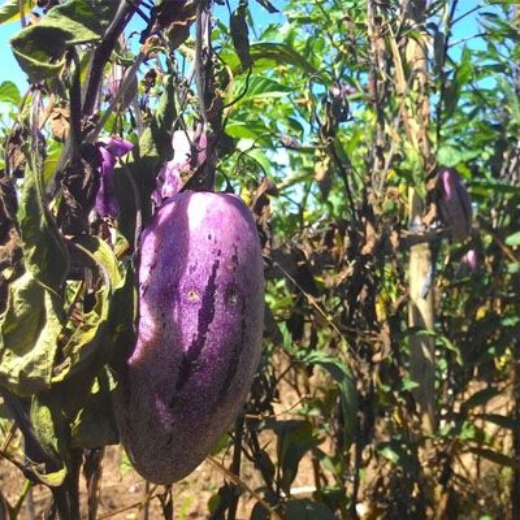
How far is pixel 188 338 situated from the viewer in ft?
2.17

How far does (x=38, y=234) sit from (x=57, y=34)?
14 cm

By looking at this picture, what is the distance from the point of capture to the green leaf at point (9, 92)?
1150mm

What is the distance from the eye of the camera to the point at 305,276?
1.39m

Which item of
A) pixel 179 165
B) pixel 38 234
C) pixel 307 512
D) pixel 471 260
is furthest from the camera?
pixel 471 260

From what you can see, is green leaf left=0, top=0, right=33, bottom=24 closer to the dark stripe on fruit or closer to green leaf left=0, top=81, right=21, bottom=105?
green leaf left=0, top=81, right=21, bottom=105

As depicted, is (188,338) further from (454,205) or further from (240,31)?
(454,205)

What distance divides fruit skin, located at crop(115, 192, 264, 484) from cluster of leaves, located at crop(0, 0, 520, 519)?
0.02 m

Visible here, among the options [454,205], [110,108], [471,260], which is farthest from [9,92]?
[471,260]

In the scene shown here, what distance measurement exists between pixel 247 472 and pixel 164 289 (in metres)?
1.91

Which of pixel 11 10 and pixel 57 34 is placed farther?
pixel 11 10

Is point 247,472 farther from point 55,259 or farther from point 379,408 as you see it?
point 55,259

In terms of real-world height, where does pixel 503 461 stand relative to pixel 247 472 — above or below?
above

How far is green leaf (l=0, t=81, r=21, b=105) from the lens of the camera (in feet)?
3.77

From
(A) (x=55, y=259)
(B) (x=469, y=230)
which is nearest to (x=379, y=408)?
(B) (x=469, y=230)
